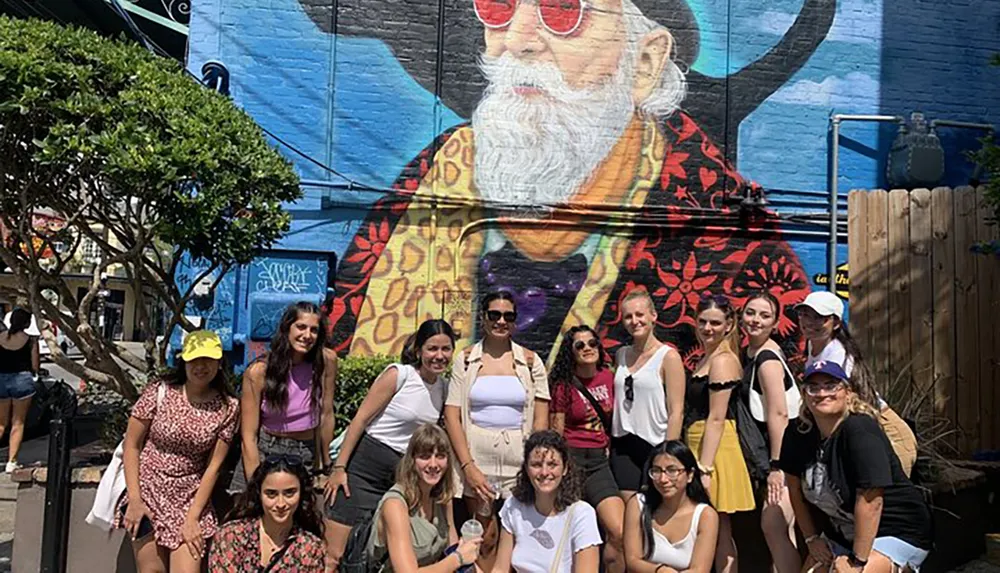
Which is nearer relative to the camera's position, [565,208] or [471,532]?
[471,532]

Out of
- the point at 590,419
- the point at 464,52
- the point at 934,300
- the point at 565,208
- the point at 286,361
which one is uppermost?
the point at 464,52

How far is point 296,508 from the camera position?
12.3 ft

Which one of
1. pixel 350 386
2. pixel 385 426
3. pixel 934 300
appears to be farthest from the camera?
pixel 934 300

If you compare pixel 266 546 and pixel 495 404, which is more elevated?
pixel 495 404

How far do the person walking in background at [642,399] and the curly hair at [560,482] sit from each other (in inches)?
19.9

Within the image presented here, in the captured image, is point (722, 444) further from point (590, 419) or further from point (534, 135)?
point (534, 135)

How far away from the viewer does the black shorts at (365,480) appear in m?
4.23

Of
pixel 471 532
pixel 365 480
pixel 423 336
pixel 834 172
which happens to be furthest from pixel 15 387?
pixel 834 172

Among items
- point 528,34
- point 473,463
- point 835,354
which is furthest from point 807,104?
point 473,463

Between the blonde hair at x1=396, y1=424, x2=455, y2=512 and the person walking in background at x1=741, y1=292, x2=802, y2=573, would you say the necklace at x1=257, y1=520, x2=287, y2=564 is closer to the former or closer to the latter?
the blonde hair at x1=396, y1=424, x2=455, y2=512

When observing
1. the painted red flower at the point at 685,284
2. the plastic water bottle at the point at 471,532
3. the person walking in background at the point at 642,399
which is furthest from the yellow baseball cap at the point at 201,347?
the painted red flower at the point at 685,284

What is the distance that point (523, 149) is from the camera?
29.6ft

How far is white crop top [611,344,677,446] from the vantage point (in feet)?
14.3

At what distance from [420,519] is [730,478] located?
1616 millimetres
